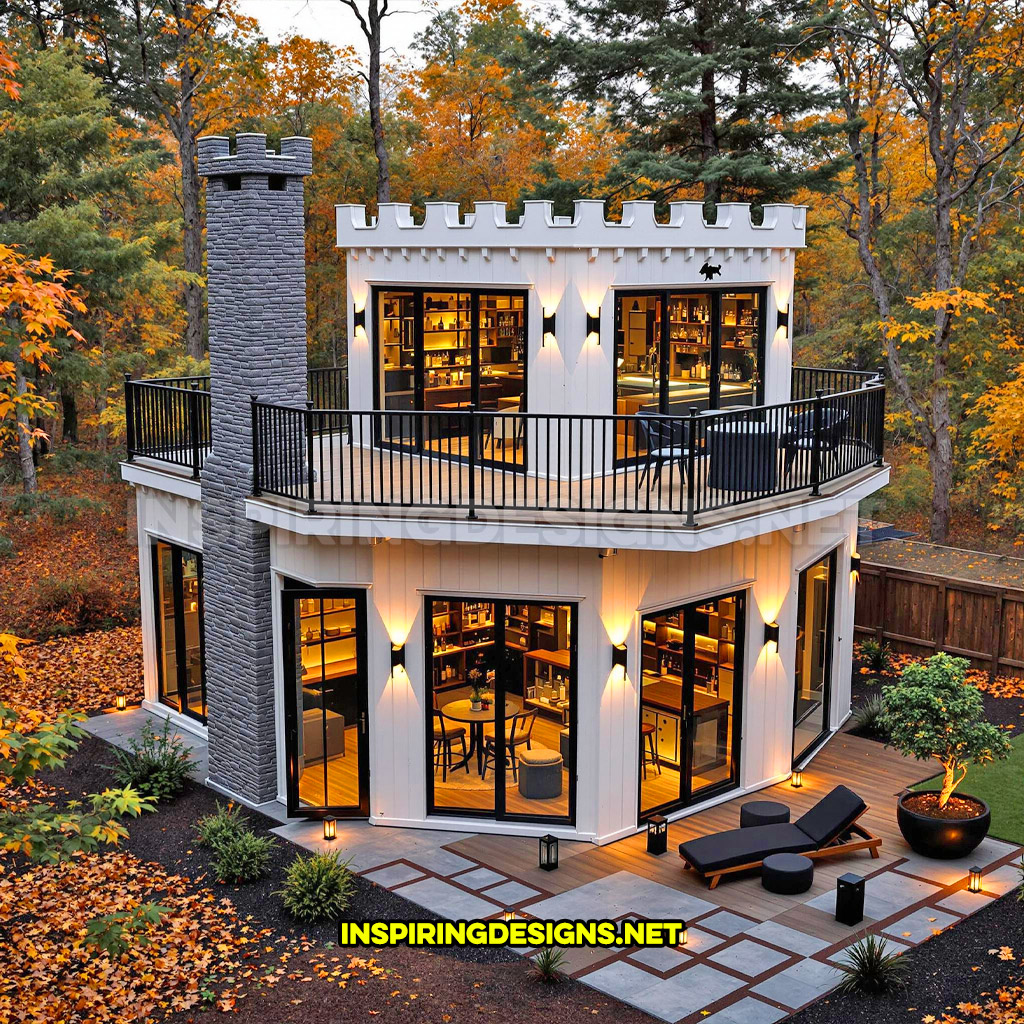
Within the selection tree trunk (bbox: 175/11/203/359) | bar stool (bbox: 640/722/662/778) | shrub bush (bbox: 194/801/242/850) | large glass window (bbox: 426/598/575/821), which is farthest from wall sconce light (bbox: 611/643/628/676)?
tree trunk (bbox: 175/11/203/359)

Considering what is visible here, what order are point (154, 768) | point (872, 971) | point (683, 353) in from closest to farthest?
point (872, 971), point (154, 768), point (683, 353)

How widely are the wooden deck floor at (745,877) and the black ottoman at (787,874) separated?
95mm

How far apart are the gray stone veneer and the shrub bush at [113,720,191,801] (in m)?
0.69

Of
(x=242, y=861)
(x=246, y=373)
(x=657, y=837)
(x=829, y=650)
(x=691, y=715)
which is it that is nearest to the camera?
(x=242, y=861)

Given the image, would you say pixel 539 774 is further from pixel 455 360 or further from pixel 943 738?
pixel 455 360

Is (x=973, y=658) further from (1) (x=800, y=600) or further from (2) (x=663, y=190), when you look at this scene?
(2) (x=663, y=190)

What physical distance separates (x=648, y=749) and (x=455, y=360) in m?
5.90

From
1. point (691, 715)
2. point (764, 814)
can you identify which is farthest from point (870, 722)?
point (764, 814)

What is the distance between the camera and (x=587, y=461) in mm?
14625

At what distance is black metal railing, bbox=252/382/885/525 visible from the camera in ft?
40.7

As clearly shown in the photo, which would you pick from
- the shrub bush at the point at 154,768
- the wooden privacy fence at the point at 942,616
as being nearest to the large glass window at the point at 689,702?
the shrub bush at the point at 154,768

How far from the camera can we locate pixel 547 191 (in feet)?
87.1

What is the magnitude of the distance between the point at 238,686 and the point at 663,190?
729 inches

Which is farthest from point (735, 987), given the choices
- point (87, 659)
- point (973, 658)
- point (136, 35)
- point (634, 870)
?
point (136, 35)
